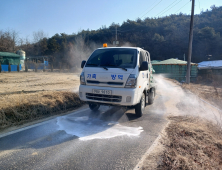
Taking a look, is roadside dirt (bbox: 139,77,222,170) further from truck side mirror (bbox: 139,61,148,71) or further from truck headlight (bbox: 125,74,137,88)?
truck side mirror (bbox: 139,61,148,71)

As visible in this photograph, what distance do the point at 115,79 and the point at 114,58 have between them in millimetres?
969

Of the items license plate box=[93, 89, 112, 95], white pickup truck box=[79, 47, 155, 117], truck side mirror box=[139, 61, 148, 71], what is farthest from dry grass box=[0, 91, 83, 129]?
truck side mirror box=[139, 61, 148, 71]

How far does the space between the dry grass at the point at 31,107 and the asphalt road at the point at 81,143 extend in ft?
1.90

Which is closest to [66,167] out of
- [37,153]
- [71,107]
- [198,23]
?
[37,153]

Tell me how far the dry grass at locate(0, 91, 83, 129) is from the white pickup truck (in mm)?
1399

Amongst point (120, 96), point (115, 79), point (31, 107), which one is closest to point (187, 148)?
point (120, 96)

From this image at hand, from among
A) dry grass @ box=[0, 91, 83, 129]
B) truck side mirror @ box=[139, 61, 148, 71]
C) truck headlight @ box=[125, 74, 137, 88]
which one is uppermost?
truck side mirror @ box=[139, 61, 148, 71]

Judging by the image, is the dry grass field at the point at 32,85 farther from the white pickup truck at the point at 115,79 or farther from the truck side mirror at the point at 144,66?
the truck side mirror at the point at 144,66

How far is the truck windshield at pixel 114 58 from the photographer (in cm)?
543

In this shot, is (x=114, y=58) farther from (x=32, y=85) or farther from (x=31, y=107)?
(x=32, y=85)

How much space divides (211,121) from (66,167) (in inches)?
190

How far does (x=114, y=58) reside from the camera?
575cm

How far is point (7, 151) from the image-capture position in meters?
3.38

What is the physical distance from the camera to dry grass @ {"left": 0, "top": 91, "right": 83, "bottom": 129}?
4922 mm
